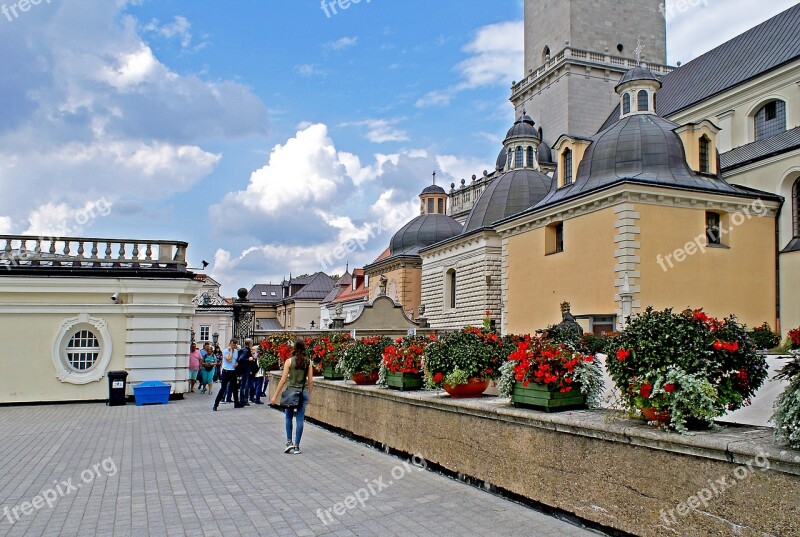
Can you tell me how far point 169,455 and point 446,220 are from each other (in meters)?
41.5

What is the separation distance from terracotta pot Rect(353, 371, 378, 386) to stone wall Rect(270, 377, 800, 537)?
108 inches

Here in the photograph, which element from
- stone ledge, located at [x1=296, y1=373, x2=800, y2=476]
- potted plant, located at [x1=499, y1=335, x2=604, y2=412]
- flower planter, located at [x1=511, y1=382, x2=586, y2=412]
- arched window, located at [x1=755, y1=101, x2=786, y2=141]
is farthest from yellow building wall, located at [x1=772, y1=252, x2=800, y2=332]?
flower planter, located at [x1=511, y1=382, x2=586, y2=412]

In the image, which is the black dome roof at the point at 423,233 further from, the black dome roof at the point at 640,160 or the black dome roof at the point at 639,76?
the black dome roof at the point at 640,160

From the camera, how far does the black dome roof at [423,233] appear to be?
161 feet

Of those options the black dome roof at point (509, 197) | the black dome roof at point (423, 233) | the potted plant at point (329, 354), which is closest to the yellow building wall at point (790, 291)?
the black dome roof at point (509, 197)

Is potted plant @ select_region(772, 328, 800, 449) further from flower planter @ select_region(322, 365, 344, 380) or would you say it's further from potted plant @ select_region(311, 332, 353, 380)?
flower planter @ select_region(322, 365, 344, 380)

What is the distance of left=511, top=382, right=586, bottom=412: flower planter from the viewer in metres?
6.84

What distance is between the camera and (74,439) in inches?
484

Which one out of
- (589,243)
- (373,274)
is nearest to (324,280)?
(373,274)

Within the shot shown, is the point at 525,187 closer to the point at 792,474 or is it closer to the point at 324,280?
the point at 792,474

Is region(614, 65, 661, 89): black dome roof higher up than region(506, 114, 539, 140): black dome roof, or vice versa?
region(506, 114, 539, 140): black dome roof

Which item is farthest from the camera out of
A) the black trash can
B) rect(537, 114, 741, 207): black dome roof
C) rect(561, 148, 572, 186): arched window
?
rect(561, 148, 572, 186): arched window

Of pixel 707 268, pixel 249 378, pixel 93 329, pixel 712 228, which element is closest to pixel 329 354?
pixel 249 378

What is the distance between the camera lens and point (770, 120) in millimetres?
32500
